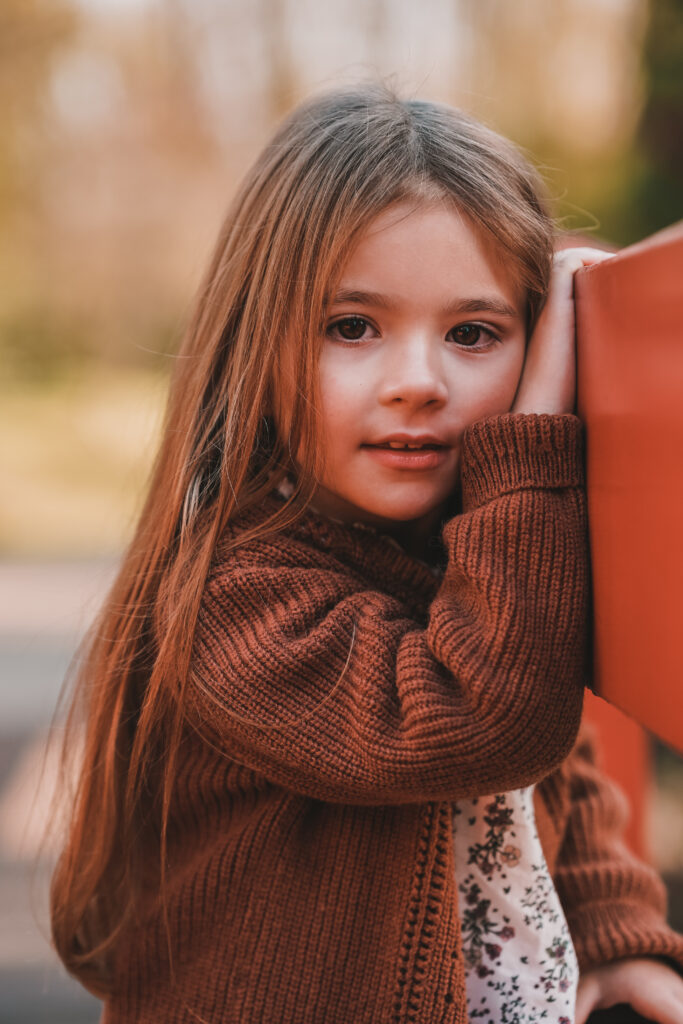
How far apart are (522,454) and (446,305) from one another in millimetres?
147

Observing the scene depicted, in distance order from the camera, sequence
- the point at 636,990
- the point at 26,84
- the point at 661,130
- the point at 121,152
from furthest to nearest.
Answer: the point at 121,152
the point at 26,84
the point at 661,130
the point at 636,990

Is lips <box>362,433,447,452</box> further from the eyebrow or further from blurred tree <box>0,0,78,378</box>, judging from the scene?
blurred tree <box>0,0,78,378</box>

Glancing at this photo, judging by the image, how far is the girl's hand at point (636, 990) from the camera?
1.00m

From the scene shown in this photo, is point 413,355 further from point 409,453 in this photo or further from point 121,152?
point 121,152

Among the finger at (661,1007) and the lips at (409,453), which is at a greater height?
the lips at (409,453)

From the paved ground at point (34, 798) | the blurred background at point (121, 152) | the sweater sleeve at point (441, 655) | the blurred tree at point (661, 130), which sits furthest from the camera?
the blurred background at point (121, 152)

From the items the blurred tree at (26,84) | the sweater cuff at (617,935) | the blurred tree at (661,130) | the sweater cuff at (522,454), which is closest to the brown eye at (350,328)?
the sweater cuff at (522,454)

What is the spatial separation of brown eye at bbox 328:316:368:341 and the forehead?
29mm

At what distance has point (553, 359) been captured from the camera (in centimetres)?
89

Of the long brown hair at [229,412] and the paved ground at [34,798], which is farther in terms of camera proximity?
the paved ground at [34,798]

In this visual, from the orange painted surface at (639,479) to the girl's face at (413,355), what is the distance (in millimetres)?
115

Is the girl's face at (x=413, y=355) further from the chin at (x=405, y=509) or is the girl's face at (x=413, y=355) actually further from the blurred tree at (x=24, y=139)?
the blurred tree at (x=24, y=139)

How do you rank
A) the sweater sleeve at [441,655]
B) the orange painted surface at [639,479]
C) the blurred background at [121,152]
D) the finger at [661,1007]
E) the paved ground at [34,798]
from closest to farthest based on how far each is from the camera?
the orange painted surface at [639,479]
the sweater sleeve at [441,655]
the finger at [661,1007]
the paved ground at [34,798]
the blurred background at [121,152]

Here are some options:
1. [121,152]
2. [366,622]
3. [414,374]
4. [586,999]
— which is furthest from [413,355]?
[121,152]
